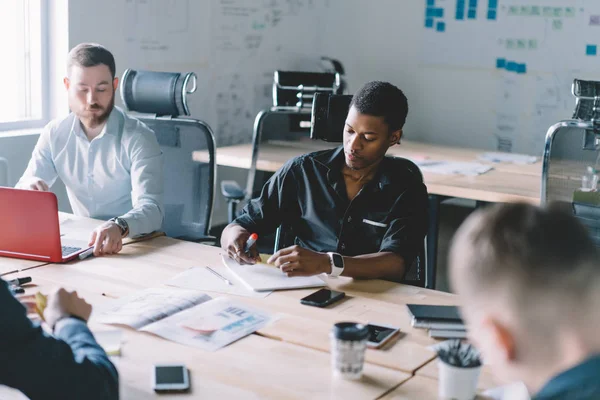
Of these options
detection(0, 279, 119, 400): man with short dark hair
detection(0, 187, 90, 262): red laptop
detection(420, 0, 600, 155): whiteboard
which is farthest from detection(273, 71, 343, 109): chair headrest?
detection(0, 279, 119, 400): man with short dark hair

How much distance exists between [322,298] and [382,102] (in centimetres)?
76

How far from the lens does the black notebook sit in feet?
6.05

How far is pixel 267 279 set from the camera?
84.4 inches

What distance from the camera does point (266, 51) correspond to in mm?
5090

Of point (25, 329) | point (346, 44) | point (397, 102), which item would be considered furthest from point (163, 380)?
point (346, 44)

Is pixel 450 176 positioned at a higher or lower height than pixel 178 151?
lower

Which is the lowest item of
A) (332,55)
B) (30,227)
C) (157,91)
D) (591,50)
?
(30,227)

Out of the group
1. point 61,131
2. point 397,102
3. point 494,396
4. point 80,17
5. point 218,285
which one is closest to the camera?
point 494,396

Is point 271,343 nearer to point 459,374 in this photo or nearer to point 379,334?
point 379,334

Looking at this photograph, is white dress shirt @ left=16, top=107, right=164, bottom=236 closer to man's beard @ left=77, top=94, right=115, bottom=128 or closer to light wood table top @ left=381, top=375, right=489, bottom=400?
man's beard @ left=77, top=94, right=115, bottom=128

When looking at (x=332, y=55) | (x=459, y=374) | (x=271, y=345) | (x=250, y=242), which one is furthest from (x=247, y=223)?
(x=332, y=55)

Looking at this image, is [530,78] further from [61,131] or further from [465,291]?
[465,291]

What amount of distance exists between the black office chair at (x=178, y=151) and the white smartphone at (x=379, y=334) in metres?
1.39

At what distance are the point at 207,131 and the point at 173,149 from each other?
161 mm
